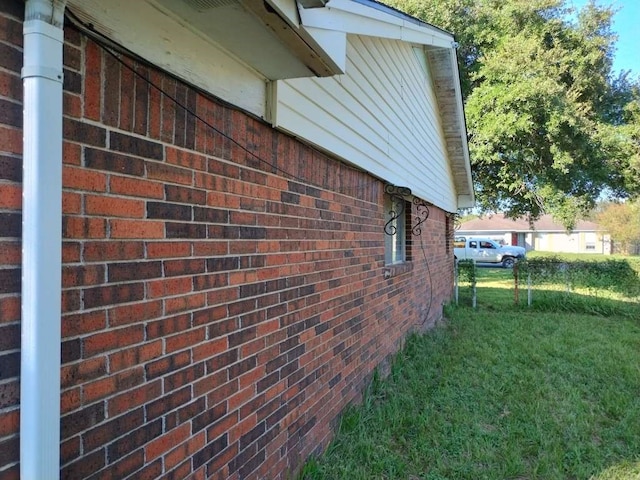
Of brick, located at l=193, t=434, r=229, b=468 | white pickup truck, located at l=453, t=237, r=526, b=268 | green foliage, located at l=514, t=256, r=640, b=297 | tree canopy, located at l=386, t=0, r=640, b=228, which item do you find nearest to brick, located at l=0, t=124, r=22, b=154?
brick, located at l=193, t=434, r=229, b=468

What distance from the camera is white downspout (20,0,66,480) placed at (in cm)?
119

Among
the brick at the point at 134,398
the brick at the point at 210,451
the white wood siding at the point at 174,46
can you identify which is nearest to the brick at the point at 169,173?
the white wood siding at the point at 174,46

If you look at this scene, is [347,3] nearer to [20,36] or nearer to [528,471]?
[20,36]

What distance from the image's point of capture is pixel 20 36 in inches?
49.3

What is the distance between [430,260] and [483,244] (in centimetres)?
2115

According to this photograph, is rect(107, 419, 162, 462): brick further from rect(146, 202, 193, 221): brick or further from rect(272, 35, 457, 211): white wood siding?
rect(272, 35, 457, 211): white wood siding

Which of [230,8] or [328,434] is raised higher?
[230,8]

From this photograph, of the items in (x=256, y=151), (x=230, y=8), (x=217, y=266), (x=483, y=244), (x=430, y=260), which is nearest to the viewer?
(x=230, y=8)

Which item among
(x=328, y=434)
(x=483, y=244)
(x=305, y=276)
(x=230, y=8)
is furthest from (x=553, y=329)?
(x=483, y=244)

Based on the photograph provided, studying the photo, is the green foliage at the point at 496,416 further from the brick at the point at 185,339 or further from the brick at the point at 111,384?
the brick at the point at 111,384

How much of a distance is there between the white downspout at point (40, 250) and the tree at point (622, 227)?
4477 centimetres

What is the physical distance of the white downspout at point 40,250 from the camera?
1189mm

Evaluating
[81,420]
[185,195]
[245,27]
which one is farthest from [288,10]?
[81,420]

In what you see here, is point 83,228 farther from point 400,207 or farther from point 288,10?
point 400,207
